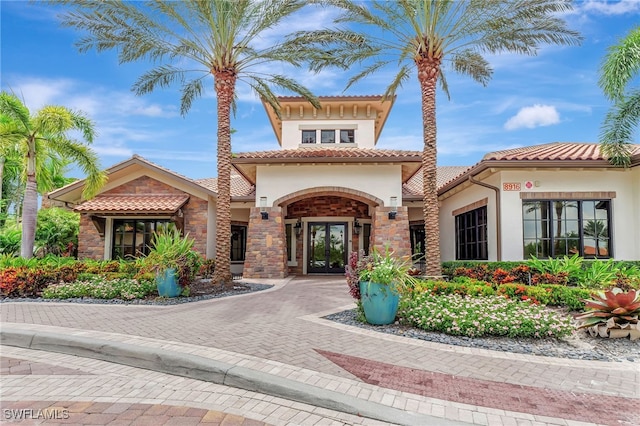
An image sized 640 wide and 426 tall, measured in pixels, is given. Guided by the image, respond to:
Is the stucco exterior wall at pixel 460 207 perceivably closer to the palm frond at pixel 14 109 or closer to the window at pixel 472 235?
the window at pixel 472 235

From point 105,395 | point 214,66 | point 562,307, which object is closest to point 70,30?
point 214,66

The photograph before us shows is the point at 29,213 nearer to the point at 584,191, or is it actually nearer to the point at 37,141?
the point at 37,141

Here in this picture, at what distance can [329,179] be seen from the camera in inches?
631

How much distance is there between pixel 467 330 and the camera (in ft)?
20.7

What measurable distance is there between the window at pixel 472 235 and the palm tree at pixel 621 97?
3.99 meters

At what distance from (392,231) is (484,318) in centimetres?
930

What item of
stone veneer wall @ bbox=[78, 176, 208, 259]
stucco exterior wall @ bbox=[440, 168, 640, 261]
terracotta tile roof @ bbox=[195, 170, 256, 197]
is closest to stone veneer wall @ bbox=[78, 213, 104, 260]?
stone veneer wall @ bbox=[78, 176, 208, 259]

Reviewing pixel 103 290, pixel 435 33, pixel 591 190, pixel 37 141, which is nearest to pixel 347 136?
pixel 435 33

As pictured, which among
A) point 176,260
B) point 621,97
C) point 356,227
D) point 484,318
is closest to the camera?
point 484,318

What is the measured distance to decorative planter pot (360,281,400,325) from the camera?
276 inches

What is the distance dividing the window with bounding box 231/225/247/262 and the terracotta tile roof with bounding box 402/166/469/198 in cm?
832

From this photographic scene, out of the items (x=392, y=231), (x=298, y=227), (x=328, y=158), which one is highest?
(x=328, y=158)

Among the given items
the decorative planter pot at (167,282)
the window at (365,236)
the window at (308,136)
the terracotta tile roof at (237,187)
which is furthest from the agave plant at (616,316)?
the window at (308,136)

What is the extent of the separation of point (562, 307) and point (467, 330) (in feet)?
10.7
